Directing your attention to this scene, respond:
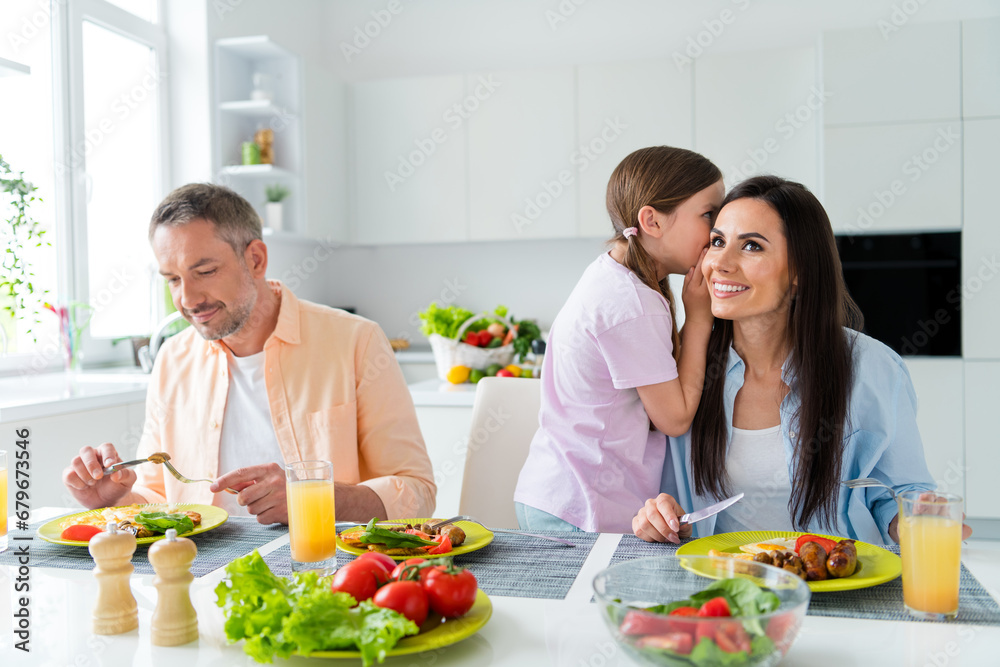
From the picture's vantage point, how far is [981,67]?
3430 millimetres

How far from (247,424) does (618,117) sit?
2.89m

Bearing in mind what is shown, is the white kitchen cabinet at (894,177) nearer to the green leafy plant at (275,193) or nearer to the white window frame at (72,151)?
the green leafy plant at (275,193)

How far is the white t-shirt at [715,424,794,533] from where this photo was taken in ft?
5.03

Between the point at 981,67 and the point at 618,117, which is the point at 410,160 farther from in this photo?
the point at 981,67

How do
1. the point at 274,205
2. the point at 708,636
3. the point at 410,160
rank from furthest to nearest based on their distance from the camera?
the point at 410,160
the point at 274,205
the point at 708,636

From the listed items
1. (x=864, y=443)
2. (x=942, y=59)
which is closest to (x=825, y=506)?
(x=864, y=443)

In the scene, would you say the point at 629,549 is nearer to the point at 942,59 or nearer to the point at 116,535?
the point at 116,535

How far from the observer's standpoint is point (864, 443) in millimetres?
1484

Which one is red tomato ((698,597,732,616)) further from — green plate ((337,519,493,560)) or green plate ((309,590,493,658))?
green plate ((337,519,493,560))

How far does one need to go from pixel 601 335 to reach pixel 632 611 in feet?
2.86

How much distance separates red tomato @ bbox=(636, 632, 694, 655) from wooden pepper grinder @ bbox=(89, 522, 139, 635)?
59 cm

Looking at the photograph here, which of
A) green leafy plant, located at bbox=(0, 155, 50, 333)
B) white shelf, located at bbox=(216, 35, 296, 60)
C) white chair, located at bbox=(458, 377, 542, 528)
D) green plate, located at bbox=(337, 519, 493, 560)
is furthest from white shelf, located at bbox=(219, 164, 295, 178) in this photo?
green plate, located at bbox=(337, 519, 493, 560)

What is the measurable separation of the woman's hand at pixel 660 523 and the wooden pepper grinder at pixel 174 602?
2.16 feet

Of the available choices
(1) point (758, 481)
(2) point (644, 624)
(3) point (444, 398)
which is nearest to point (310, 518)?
(2) point (644, 624)
